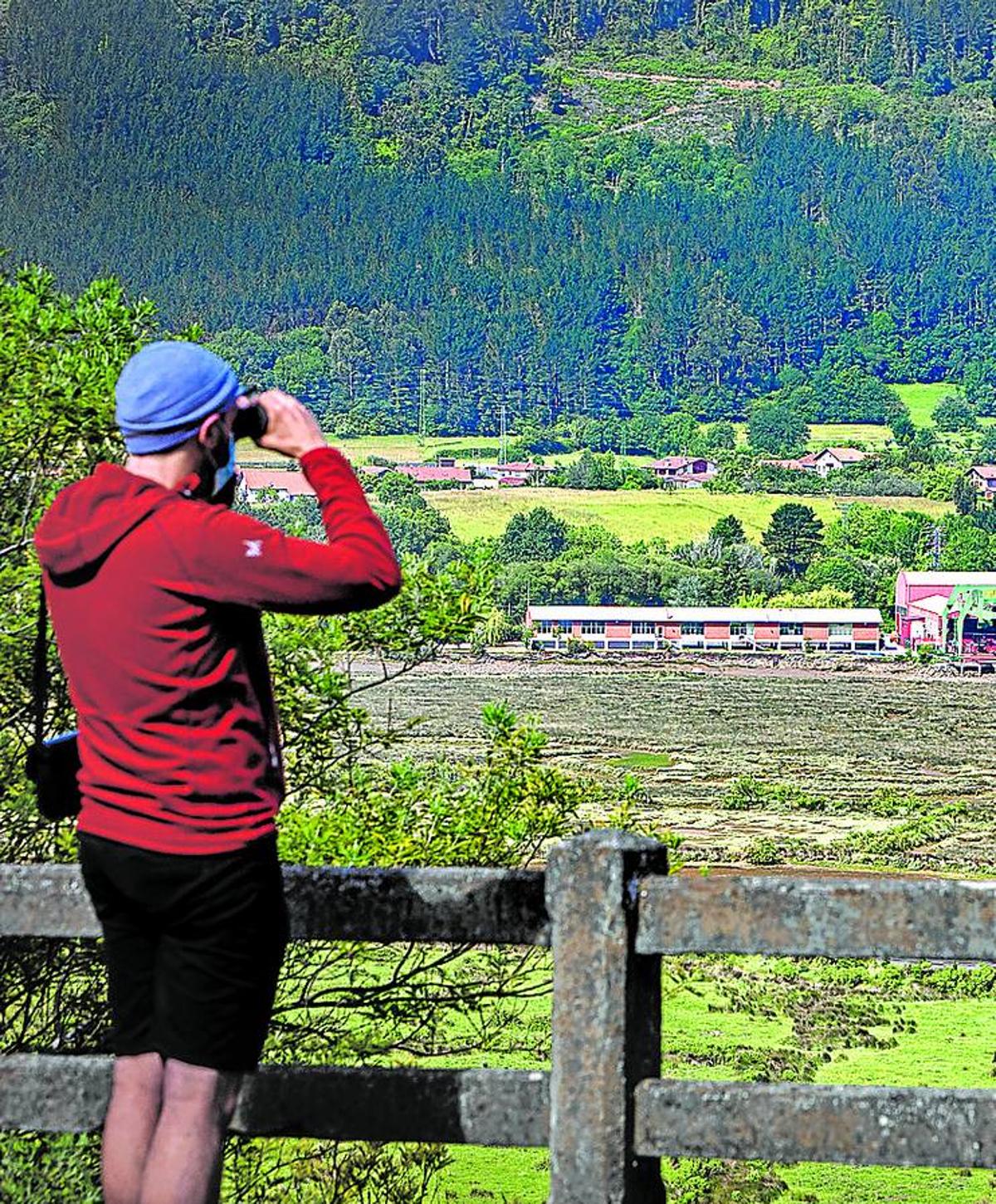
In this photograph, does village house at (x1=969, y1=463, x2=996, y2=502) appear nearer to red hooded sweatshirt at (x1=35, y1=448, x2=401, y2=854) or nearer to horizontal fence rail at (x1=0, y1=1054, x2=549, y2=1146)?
horizontal fence rail at (x1=0, y1=1054, x2=549, y2=1146)

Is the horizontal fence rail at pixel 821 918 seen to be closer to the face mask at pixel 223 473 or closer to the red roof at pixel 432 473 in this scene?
the face mask at pixel 223 473

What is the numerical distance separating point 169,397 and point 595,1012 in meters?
0.90

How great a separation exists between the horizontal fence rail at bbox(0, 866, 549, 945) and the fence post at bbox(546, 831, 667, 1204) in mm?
61

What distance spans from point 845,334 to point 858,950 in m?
175

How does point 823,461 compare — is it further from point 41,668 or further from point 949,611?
point 41,668

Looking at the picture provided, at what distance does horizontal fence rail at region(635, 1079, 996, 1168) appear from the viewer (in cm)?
229

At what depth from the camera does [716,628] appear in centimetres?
11169

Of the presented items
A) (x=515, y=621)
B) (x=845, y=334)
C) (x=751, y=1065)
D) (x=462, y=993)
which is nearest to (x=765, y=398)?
(x=845, y=334)

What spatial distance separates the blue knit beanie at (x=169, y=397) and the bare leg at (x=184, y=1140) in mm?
710

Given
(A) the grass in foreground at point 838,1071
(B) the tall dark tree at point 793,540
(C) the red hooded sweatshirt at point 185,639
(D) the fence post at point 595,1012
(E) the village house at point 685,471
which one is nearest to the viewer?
(C) the red hooded sweatshirt at point 185,639

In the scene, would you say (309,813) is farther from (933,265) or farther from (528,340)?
(933,265)

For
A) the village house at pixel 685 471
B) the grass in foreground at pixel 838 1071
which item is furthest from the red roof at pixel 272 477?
the village house at pixel 685 471

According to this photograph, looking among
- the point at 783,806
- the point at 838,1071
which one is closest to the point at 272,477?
the point at 783,806

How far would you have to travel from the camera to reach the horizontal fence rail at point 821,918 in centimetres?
228
